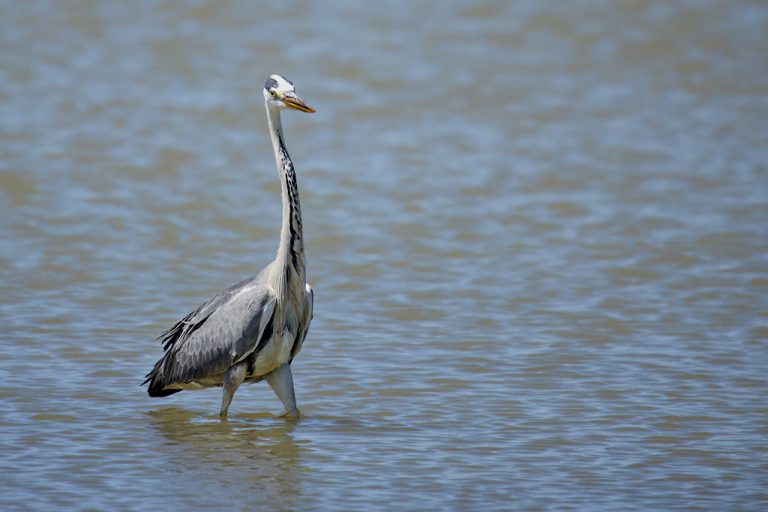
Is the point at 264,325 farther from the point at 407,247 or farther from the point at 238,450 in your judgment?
the point at 407,247

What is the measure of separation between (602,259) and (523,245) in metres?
0.89

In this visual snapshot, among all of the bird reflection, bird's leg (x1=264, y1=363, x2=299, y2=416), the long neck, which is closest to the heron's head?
the long neck

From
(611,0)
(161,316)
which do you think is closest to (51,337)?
(161,316)

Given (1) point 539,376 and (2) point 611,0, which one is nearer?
(1) point 539,376

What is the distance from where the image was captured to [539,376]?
9812mm

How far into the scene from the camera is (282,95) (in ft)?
28.7

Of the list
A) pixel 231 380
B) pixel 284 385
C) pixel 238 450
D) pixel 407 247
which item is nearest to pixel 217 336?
pixel 231 380

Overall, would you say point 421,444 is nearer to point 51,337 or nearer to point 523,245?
point 51,337

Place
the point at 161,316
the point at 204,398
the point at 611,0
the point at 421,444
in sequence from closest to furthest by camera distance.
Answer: the point at 421,444
the point at 204,398
the point at 161,316
the point at 611,0

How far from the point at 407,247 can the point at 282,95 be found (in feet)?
16.9

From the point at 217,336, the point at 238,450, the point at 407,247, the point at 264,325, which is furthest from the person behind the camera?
the point at 407,247

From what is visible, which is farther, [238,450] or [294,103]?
[294,103]

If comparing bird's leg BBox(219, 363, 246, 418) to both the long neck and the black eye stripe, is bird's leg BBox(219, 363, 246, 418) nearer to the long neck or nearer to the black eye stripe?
the long neck

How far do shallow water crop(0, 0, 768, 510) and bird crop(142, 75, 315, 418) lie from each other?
0.32 meters
